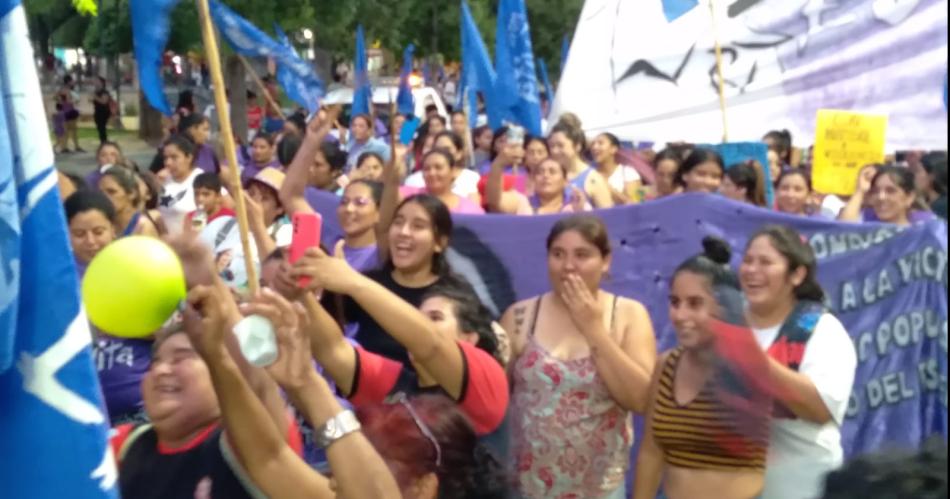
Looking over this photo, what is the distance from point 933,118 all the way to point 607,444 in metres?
2.89

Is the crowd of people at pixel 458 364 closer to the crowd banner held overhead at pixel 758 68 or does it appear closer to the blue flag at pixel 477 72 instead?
the crowd banner held overhead at pixel 758 68

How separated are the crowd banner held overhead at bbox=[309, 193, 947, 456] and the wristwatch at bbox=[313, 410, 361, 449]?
2.70m

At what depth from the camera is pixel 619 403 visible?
452 cm

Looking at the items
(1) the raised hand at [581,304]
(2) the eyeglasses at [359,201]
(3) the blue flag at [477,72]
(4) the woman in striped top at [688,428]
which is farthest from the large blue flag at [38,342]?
(3) the blue flag at [477,72]

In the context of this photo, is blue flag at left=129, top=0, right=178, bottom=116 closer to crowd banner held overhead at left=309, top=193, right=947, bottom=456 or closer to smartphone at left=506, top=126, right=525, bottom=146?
crowd banner held overhead at left=309, top=193, right=947, bottom=456

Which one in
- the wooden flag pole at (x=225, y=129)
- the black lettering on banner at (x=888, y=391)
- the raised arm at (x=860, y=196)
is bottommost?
the black lettering on banner at (x=888, y=391)

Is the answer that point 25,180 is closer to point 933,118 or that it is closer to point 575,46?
point 933,118

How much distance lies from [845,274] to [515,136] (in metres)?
4.18

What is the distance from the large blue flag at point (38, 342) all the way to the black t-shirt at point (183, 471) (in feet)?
1.81

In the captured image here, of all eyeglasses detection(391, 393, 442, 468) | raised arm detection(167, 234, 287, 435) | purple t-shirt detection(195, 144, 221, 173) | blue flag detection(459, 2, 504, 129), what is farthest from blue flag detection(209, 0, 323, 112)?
blue flag detection(459, 2, 504, 129)

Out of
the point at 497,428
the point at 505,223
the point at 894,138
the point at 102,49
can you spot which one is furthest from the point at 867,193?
the point at 102,49

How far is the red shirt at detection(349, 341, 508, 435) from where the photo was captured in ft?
12.4

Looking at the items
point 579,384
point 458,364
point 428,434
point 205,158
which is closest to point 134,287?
point 428,434

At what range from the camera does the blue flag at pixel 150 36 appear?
457 cm
